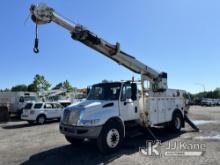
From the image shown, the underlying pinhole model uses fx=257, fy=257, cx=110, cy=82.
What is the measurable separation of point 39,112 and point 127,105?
11.8 meters

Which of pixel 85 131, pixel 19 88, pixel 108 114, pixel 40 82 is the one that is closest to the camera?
pixel 85 131

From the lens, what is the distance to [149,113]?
11.1 metres

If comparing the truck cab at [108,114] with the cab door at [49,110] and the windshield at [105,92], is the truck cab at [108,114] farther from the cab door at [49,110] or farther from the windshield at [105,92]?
the cab door at [49,110]

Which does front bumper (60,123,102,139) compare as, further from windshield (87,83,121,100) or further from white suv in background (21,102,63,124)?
white suv in background (21,102,63,124)

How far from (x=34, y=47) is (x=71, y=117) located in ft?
9.59

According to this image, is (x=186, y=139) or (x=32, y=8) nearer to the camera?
(x=32, y=8)

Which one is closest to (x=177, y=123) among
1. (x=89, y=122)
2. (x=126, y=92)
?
(x=126, y=92)

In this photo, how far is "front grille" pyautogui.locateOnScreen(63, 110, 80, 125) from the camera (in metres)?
8.92

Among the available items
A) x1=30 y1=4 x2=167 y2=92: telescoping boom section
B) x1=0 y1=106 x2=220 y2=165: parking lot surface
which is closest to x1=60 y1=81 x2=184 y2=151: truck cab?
x1=0 y1=106 x2=220 y2=165: parking lot surface

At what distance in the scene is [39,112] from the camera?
65.8ft

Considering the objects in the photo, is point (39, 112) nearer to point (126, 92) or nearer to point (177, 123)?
point (177, 123)

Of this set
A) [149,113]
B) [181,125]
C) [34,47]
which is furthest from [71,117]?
[181,125]

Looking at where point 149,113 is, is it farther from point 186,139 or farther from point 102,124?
point 102,124

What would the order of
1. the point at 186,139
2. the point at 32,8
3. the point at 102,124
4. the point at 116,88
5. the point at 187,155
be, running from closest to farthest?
the point at 187,155
the point at 102,124
the point at 32,8
the point at 116,88
the point at 186,139
